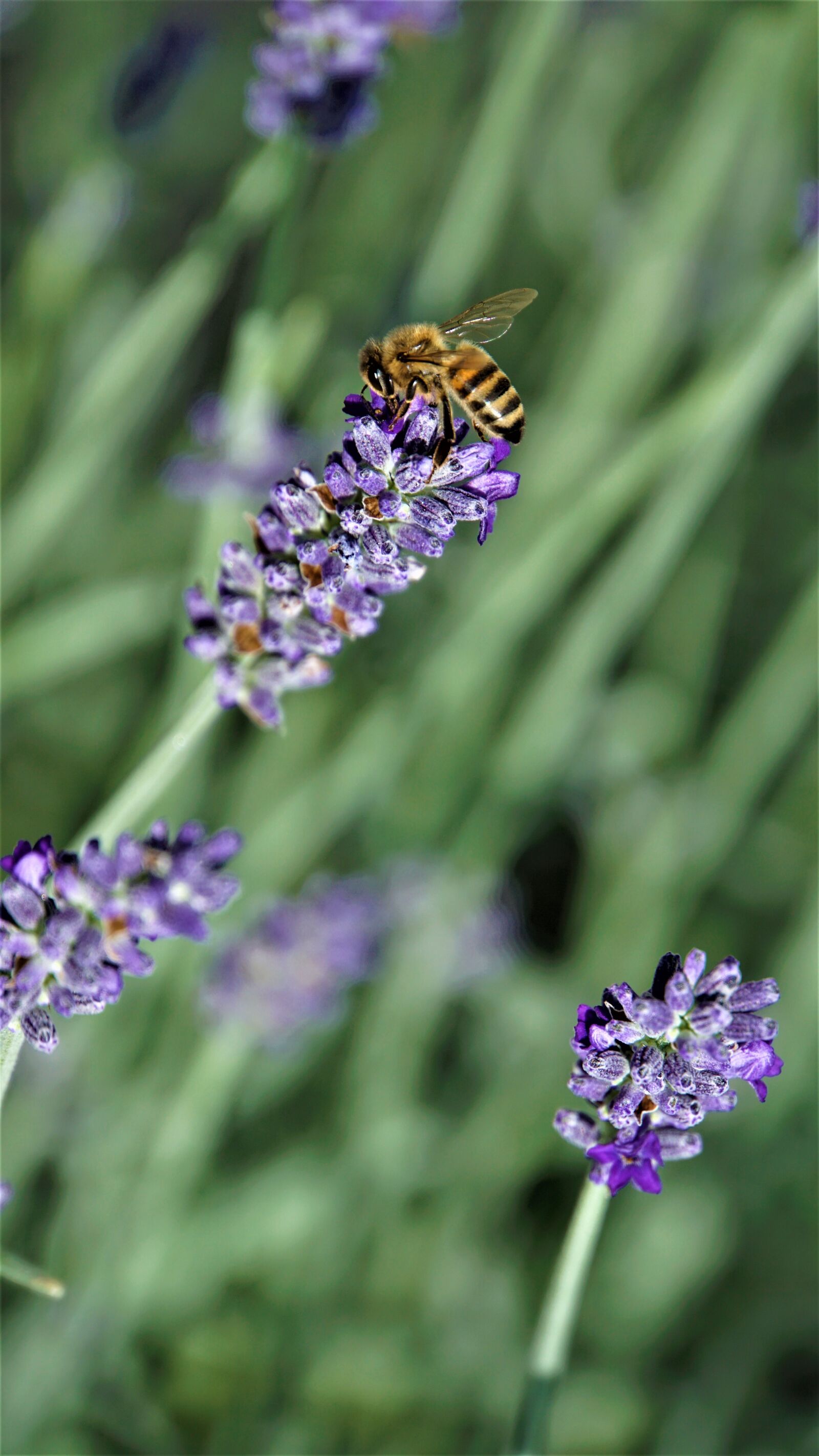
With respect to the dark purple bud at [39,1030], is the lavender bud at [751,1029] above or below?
above

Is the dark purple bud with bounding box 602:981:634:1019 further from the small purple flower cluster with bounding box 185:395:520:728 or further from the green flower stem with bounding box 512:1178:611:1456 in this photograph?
the small purple flower cluster with bounding box 185:395:520:728

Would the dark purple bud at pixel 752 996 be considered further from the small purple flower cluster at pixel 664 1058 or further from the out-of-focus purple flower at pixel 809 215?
the out-of-focus purple flower at pixel 809 215

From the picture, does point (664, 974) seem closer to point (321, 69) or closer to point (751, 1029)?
point (751, 1029)

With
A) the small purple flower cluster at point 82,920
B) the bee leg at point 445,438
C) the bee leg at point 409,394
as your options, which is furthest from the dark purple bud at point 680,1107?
the bee leg at point 409,394

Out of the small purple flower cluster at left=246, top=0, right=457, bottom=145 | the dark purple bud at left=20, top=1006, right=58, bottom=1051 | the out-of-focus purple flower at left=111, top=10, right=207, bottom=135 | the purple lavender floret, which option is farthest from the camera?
the out-of-focus purple flower at left=111, top=10, right=207, bottom=135

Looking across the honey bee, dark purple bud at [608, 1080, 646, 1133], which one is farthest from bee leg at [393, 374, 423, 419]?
dark purple bud at [608, 1080, 646, 1133]

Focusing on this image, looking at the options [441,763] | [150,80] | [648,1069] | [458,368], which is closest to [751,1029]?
[648,1069]

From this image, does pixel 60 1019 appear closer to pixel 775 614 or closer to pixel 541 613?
pixel 541 613

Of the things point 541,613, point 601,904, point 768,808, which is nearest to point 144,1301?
point 601,904
